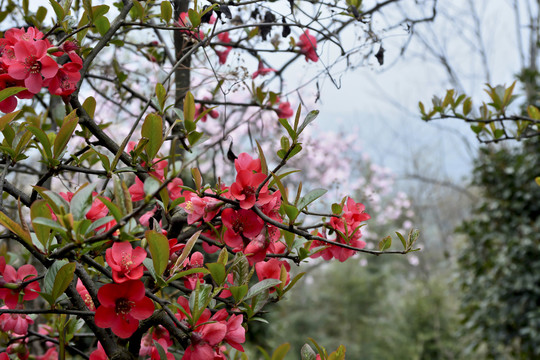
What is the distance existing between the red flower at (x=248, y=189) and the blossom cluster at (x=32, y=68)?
1.11ft

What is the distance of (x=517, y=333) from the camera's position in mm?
3303

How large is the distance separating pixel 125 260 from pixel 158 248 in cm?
5

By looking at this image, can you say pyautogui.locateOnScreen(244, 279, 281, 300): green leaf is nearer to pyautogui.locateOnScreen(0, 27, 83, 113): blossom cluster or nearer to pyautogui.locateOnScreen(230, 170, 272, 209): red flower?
pyautogui.locateOnScreen(230, 170, 272, 209): red flower

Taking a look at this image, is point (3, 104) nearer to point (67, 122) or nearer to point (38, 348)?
point (67, 122)

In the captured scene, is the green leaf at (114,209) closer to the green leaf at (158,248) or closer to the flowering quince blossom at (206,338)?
the green leaf at (158,248)

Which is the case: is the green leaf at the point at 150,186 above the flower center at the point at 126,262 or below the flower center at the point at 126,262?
above

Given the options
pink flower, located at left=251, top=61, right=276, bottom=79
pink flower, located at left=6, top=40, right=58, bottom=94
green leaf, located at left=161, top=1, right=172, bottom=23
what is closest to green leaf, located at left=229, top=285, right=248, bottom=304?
pink flower, located at left=6, top=40, right=58, bottom=94

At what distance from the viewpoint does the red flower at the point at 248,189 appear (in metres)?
0.71

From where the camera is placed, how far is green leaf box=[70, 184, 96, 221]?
53 cm

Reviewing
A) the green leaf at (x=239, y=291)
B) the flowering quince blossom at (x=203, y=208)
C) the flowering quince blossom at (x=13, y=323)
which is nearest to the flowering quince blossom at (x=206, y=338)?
the green leaf at (x=239, y=291)

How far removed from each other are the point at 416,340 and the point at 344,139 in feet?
12.9

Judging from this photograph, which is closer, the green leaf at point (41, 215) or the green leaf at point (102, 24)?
the green leaf at point (41, 215)

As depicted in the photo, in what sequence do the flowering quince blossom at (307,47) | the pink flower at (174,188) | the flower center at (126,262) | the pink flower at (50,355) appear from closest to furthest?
the flower center at (126,262) < the pink flower at (174,188) < the pink flower at (50,355) < the flowering quince blossom at (307,47)

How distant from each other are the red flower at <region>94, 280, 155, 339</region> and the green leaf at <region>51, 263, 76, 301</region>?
54mm
